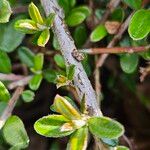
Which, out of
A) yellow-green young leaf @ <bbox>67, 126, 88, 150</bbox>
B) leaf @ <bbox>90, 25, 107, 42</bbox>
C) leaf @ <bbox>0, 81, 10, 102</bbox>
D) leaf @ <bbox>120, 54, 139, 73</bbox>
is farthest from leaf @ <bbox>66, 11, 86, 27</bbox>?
yellow-green young leaf @ <bbox>67, 126, 88, 150</bbox>

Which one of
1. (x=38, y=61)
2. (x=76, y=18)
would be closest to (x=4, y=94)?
(x=38, y=61)

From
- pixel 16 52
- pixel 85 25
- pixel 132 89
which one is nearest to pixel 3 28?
pixel 16 52

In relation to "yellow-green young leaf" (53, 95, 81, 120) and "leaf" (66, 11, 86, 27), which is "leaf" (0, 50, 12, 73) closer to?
"leaf" (66, 11, 86, 27)

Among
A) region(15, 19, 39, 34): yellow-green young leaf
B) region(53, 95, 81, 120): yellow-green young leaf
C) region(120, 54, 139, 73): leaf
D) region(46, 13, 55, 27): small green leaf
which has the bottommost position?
region(120, 54, 139, 73): leaf

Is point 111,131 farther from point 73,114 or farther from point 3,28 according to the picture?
point 3,28

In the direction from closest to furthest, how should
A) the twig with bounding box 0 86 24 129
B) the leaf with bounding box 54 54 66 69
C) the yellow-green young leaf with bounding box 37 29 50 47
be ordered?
the yellow-green young leaf with bounding box 37 29 50 47 < the twig with bounding box 0 86 24 129 < the leaf with bounding box 54 54 66 69

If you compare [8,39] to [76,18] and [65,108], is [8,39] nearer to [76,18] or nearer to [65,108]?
[76,18]
